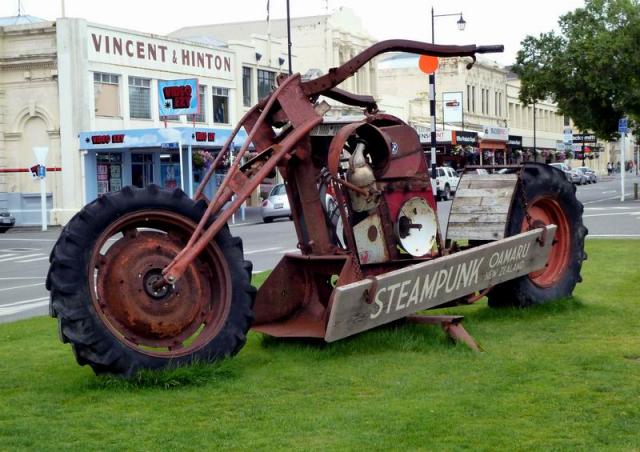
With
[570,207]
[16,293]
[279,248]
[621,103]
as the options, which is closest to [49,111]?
[279,248]

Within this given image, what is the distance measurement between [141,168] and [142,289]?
40271 mm

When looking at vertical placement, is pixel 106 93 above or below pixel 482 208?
above

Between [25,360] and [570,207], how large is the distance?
5691 millimetres

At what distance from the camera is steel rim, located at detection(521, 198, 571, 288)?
1090cm

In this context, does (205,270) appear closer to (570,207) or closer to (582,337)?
(582,337)

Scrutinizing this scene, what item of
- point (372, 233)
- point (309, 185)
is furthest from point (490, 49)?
point (309, 185)

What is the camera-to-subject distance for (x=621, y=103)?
148 feet

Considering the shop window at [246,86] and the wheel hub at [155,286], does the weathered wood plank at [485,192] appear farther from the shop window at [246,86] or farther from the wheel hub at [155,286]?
the shop window at [246,86]

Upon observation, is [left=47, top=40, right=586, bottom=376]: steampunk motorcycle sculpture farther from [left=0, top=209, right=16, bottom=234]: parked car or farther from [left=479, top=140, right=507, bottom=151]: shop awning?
[left=479, top=140, right=507, bottom=151]: shop awning

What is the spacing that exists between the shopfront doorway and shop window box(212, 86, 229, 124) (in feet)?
19.1

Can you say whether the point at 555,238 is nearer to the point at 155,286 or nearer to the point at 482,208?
the point at 482,208

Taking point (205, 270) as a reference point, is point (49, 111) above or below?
above

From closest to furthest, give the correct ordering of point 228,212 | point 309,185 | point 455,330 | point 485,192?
Result: point 228,212 < point 455,330 < point 309,185 < point 485,192

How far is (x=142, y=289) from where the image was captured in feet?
24.8
